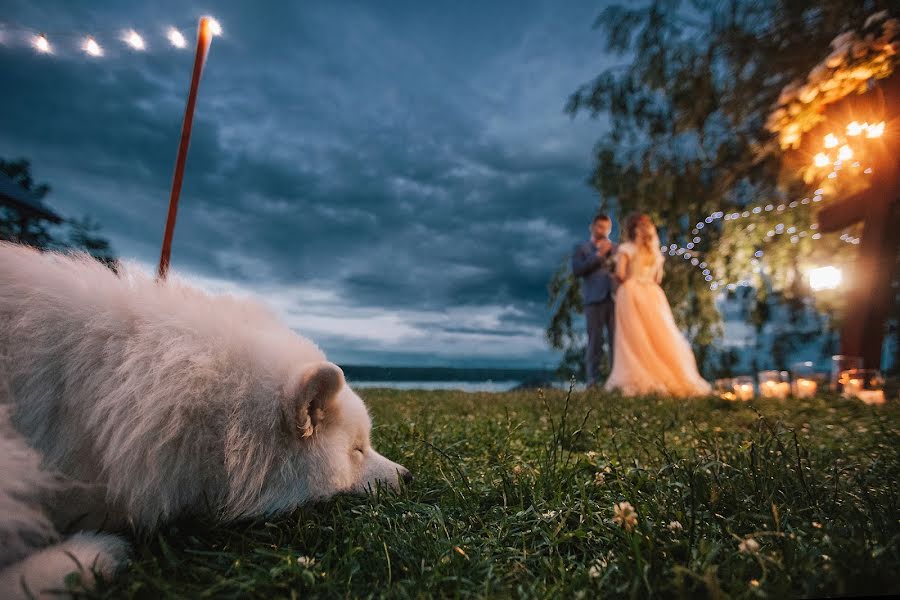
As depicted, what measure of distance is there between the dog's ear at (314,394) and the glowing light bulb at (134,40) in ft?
20.4

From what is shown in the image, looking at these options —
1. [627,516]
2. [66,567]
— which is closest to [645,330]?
[627,516]

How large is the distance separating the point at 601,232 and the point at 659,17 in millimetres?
4641

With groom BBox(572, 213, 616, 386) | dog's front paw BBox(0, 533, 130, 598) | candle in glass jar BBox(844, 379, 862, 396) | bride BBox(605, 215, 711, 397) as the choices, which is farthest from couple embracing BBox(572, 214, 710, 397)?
dog's front paw BBox(0, 533, 130, 598)

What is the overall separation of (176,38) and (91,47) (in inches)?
46.6

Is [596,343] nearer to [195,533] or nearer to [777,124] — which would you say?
[777,124]

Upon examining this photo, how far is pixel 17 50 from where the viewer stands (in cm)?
586

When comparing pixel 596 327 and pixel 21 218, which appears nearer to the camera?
pixel 596 327

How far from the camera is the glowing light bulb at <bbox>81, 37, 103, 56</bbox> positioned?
5742 mm

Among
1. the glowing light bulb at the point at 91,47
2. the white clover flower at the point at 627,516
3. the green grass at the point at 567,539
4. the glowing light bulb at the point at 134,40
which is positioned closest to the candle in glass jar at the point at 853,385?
the green grass at the point at 567,539

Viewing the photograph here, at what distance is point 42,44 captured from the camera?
5699mm

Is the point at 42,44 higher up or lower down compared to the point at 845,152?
higher up

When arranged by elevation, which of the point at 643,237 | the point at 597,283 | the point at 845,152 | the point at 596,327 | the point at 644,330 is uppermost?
the point at 845,152

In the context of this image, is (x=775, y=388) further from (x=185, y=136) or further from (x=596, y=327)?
(x=185, y=136)

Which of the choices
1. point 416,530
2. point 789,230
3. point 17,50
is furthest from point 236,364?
point 789,230
